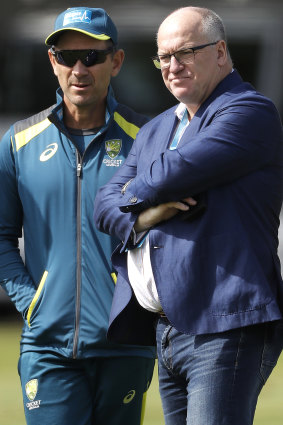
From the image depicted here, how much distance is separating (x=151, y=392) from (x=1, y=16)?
17.7ft

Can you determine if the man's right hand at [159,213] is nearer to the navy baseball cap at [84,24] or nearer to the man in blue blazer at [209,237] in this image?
the man in blue blazer at [209,237]

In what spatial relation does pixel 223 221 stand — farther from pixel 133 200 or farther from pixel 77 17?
pixel 77 17

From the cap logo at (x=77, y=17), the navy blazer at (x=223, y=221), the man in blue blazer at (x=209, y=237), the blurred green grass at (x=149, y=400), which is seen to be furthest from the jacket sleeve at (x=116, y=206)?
the blurred green grass at (x=149, y=400)

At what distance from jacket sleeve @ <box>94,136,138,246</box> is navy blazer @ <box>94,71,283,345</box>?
17 centimetres

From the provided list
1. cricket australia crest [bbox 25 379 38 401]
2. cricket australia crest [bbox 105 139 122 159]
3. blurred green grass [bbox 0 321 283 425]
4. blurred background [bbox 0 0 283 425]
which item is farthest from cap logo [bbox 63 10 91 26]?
blurred background [bbox 0 0 283 425]

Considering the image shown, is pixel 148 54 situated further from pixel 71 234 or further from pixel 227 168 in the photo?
pixel 227 168

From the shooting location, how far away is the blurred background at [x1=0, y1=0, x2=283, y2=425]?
11039 millimetres

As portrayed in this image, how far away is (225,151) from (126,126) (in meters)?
0.98

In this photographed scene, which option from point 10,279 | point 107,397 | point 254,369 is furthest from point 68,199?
point 254,369

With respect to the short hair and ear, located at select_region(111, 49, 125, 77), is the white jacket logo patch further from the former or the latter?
the short hair

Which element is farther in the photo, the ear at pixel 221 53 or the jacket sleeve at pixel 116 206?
the jacket sleeve at pixel 116 206

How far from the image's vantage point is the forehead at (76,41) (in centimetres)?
409

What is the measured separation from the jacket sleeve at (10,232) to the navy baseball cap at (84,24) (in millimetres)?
469

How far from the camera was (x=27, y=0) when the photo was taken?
36.3ft
